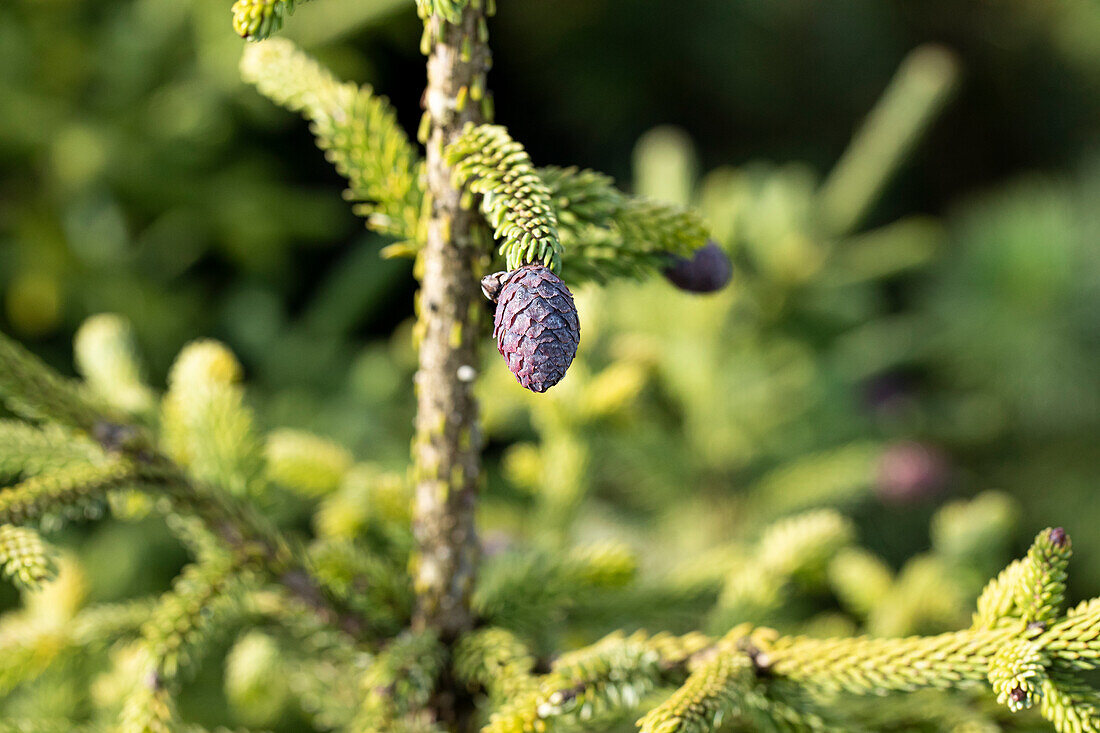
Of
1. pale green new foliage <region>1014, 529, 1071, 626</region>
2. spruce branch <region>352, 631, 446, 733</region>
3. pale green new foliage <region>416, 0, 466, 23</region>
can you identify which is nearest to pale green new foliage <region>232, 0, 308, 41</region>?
pale green new foliage <region>416, 0, 466, 23</region>

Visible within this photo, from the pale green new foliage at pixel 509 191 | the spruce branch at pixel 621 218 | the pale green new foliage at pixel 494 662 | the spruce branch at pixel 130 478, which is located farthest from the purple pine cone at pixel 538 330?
the spruce branch at pixel 130 478

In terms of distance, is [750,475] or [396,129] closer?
[396,129]

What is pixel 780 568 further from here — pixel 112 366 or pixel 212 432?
pixel 112 366

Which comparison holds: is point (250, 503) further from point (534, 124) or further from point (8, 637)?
point (534, 124)

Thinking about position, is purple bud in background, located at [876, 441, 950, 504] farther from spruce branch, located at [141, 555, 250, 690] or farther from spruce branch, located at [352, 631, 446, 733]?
spruce branch, located at [141, 555, 250, 690]

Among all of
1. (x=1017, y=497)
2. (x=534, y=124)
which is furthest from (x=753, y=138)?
(x=1017, y=497)

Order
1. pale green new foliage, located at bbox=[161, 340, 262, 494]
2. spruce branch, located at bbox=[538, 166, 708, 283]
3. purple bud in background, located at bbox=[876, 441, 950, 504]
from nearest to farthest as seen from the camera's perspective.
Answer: spruce branch, located at bbox=[538, 166, 708, 283]
pale green new foliage, located at bbox=[161, 340, 262, 494]
purple bud in background, located at bbox=[876, 441, 950, 504]

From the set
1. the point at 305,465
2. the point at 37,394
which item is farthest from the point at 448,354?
the point at 305,465
